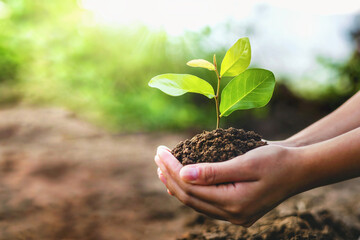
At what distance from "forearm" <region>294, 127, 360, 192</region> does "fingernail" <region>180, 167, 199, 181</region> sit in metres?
0.28

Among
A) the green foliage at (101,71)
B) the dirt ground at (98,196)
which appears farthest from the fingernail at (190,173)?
the green foliage at (101,71)

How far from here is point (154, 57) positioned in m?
3.81

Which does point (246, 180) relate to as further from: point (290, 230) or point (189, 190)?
point (290, 230)

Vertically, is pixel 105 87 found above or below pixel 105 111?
above

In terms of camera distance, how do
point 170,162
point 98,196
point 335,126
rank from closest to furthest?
point 170,162 < point 335,126 < point 98,196

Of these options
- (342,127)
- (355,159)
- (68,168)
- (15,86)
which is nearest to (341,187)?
(342,127)

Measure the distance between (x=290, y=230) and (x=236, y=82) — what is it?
675 mm

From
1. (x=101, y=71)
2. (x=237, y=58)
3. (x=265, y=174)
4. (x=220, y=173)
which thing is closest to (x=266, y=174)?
(x=265, y=174)

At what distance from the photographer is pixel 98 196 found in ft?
6.19

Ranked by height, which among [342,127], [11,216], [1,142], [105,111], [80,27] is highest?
[80,27]

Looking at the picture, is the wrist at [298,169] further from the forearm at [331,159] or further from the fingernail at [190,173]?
the fingernail at [190,173]

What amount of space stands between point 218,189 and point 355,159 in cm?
37

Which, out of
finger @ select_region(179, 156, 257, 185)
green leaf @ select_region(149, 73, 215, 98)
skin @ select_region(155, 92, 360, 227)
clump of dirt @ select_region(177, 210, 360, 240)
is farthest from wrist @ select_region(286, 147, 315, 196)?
clump of dirt @ select_region(177, 210, 360, 240)

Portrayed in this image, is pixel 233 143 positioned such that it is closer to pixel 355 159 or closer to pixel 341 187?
pixel 355 159
